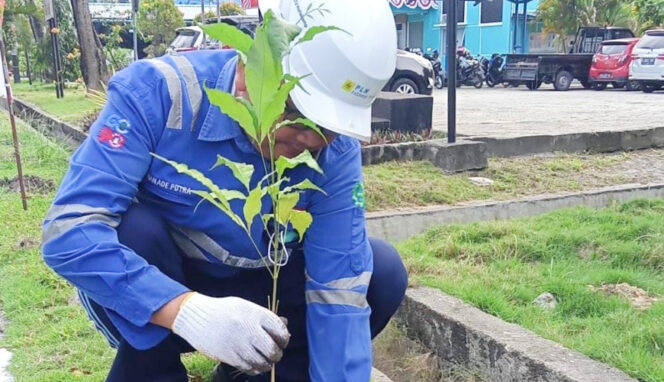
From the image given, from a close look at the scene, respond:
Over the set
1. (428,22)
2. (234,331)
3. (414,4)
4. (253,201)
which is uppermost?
(414,4)

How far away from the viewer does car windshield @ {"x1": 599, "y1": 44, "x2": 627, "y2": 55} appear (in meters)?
17.2

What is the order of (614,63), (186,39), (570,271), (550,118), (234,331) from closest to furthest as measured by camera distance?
(234,331) → (570,271) → (550,118) → (186,39) → (614,63)

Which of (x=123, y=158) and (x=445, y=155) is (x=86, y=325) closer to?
(x=123, y=158)

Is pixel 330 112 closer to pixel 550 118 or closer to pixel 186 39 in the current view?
pixel 550 118

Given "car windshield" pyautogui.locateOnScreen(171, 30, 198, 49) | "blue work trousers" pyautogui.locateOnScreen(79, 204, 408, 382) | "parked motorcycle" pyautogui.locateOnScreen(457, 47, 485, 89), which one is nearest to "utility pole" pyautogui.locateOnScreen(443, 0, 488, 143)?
"blue work trousers" pyautogui.locateOnScreen(79, 204, 408, 382)

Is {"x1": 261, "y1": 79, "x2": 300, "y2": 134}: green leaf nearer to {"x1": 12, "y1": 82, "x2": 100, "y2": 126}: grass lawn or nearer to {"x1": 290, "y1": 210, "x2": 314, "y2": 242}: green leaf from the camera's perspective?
{"x1": 290, "y1": 210, "x2": 314, "y2": 242}: green leaf

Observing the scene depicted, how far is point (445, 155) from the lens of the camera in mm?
4934

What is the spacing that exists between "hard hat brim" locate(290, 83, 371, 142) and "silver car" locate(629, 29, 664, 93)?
53.3 feet

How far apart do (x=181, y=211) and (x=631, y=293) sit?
180 cm

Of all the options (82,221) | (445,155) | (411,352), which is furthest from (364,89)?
(445,155)

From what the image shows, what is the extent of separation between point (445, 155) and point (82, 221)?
12.1 feet

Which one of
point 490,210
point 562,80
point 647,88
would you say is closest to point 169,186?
point 490,210

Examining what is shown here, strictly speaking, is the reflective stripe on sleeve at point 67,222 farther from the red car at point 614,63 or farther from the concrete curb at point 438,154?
the red car at point 614,63

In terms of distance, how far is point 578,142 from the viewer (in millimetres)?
5863
